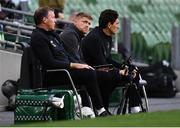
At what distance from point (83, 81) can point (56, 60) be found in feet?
1.51

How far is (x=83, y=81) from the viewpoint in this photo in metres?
11.2

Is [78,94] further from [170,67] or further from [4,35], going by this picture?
[170,67]

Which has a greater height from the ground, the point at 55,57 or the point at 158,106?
the point at 55,57

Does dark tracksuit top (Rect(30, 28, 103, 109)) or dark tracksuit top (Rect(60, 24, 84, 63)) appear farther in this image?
dark tracksuit top (Rect(60, 24, 84, 63))

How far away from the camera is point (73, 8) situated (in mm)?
21766

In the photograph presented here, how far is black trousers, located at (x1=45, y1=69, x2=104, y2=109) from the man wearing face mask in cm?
60

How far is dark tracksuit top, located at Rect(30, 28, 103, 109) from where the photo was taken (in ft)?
36.3

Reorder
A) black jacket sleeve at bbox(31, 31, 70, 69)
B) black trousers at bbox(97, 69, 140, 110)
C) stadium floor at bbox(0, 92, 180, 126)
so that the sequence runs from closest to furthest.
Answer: black jacket sleeve at bbox(31, 31, 70, 69), black trousers at bbox(97, 69, 140, 110), stadium floor at bbox(0, 92, 180, 126)

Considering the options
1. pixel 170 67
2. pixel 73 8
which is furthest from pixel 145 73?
pixel 73 8

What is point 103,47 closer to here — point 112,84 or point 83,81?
point 112,84

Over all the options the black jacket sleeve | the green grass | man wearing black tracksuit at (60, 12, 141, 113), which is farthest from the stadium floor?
the green grass

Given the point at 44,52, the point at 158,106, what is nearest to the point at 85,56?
the point at 44,52

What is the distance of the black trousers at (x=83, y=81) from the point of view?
36.6 ft

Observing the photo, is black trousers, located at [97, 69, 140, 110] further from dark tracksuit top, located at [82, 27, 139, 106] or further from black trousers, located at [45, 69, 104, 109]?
black trousers, located at [45, 69, 104, 109]
